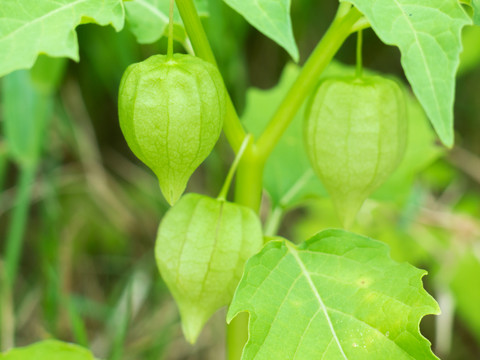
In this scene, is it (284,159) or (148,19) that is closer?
(148,19)

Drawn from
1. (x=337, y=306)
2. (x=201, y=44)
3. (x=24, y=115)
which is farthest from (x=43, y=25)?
(x=24, y=115)

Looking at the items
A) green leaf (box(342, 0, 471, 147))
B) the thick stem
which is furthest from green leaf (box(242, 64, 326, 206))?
green leaf (box(342, 0, 471, 147))

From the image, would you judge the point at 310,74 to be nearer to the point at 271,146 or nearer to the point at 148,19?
the point at 271,146

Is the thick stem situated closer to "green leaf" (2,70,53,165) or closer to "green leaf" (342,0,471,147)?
"green leaf" (342,0,471,147)

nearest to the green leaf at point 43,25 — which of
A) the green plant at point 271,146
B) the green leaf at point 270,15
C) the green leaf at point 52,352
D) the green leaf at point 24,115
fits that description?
the green plant at point 271,146

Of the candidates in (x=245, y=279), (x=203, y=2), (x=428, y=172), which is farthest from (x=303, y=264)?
(x=428, y=172)

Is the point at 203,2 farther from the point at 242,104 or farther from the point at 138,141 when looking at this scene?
the point at 242,104
